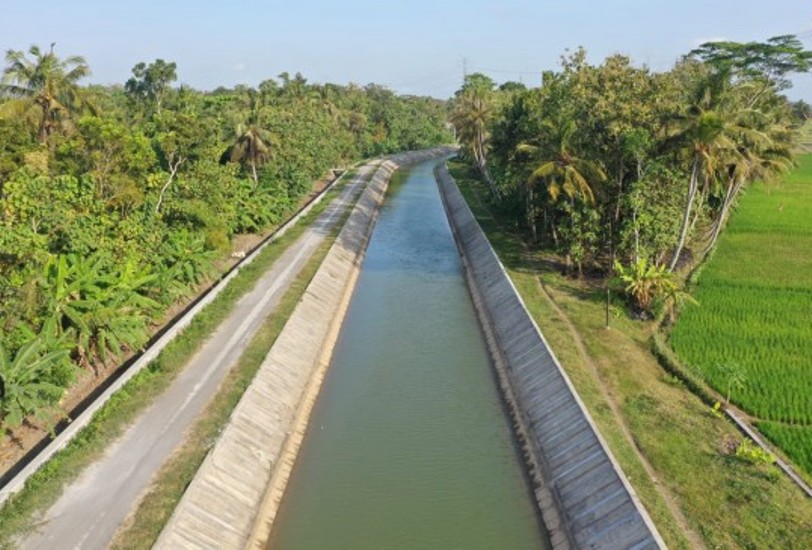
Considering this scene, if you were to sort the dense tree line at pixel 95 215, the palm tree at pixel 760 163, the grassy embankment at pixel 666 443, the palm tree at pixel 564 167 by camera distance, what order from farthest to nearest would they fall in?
the palm tree at pixel 760 163
the palm tree at pixel 564 167
the dense tree line at pixel 95 215
the grassy embankment at pixel 666 443

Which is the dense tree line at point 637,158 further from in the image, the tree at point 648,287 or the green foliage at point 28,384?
the green foliage at point 28,384

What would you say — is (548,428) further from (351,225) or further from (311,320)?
(351,225)

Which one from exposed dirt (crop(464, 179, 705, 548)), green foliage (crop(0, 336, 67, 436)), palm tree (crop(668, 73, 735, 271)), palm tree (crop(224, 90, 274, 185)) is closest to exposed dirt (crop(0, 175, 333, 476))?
green foliage (crop(0, 336, 67, 436))

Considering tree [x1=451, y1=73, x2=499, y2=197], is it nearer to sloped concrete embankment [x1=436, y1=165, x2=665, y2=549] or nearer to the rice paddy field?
the rice paddy field

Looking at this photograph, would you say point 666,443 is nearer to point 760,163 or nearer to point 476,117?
point 760,163

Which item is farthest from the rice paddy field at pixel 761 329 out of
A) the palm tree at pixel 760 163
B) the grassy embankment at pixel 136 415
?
the grassy embankment at pixel 136 415

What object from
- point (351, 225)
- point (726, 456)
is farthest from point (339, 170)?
point (726, 456)
